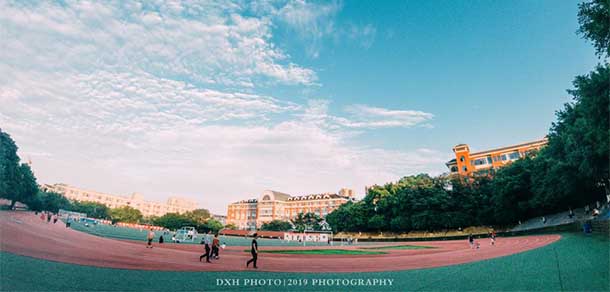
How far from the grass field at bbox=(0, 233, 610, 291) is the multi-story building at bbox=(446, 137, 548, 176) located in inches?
2268

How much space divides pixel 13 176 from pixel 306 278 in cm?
6681

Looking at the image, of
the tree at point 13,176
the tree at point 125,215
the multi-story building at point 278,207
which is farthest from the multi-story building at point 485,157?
the tree at point 125,215

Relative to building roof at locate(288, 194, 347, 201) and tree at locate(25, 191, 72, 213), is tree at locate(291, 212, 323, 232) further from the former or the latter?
tree at locate(25, 191, 72, 213)

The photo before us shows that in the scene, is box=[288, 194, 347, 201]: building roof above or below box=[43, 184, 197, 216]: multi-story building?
below

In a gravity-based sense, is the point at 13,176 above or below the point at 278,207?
above

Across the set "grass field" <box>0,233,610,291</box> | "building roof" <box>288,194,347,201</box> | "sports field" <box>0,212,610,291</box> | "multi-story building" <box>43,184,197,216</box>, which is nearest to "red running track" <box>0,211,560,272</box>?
"sports field" <box>0,212,610,291</box>

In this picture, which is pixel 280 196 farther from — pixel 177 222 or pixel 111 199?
pixel 111 199

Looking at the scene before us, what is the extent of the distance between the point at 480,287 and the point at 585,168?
23.4m

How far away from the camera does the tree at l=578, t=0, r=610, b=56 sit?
56.5ft

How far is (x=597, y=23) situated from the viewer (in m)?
17.8

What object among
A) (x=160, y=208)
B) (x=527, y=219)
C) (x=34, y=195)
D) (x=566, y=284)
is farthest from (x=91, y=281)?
(x=160, y=208)

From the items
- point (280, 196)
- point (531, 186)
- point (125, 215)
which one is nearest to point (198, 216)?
point (125, 215)

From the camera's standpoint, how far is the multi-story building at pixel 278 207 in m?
113

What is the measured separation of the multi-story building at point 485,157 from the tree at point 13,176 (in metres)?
81.2
